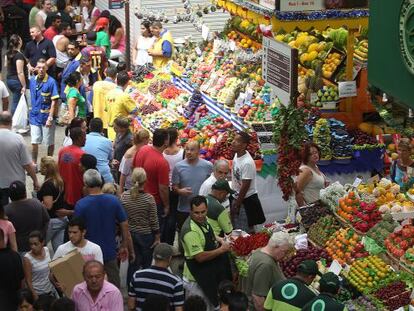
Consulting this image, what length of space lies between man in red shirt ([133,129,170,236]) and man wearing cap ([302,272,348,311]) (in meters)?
3.88

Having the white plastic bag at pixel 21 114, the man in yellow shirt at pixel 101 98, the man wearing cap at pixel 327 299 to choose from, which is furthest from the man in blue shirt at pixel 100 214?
the white plastic bag at pixel 21 114

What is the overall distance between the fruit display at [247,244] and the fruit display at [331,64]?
360cm

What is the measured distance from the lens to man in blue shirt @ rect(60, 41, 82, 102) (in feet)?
52.4

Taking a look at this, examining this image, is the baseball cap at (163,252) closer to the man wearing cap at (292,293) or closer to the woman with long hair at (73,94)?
the man wearing cap at (292,293)

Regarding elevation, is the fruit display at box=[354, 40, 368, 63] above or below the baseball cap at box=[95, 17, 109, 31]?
above

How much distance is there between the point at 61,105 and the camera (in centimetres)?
1538

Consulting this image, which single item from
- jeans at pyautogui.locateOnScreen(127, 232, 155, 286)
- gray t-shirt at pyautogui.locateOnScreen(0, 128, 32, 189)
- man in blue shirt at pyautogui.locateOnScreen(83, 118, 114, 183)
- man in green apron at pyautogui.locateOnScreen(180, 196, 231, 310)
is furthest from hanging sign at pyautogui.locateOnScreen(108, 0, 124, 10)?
man in green apron at pyautogui.locateOnScreen(180, 196, 231, 310)

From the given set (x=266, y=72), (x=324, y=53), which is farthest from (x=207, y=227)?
(x=324, y=53)

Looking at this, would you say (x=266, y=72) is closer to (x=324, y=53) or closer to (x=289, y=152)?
(x=289, y=152)

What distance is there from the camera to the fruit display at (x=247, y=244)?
996cm

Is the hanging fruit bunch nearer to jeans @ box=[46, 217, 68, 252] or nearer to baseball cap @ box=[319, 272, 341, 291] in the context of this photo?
jeans @ box=[46, 217, 68, 252]

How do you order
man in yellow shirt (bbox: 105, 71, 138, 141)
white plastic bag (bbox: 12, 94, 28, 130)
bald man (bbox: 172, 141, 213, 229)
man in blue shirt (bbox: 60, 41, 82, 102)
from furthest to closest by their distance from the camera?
man in blue shirt (bbox: 60, 41, 82, 102) → white plastic bag (bbox: 12, 94, 28, 130) → man in yellow shirt (bbox: 105, 71, 138, 141) → bald man (bbox: 172, 141, 213, 229)

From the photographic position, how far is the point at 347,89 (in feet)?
40.5

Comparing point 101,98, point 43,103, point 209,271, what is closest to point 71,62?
point 101,98
